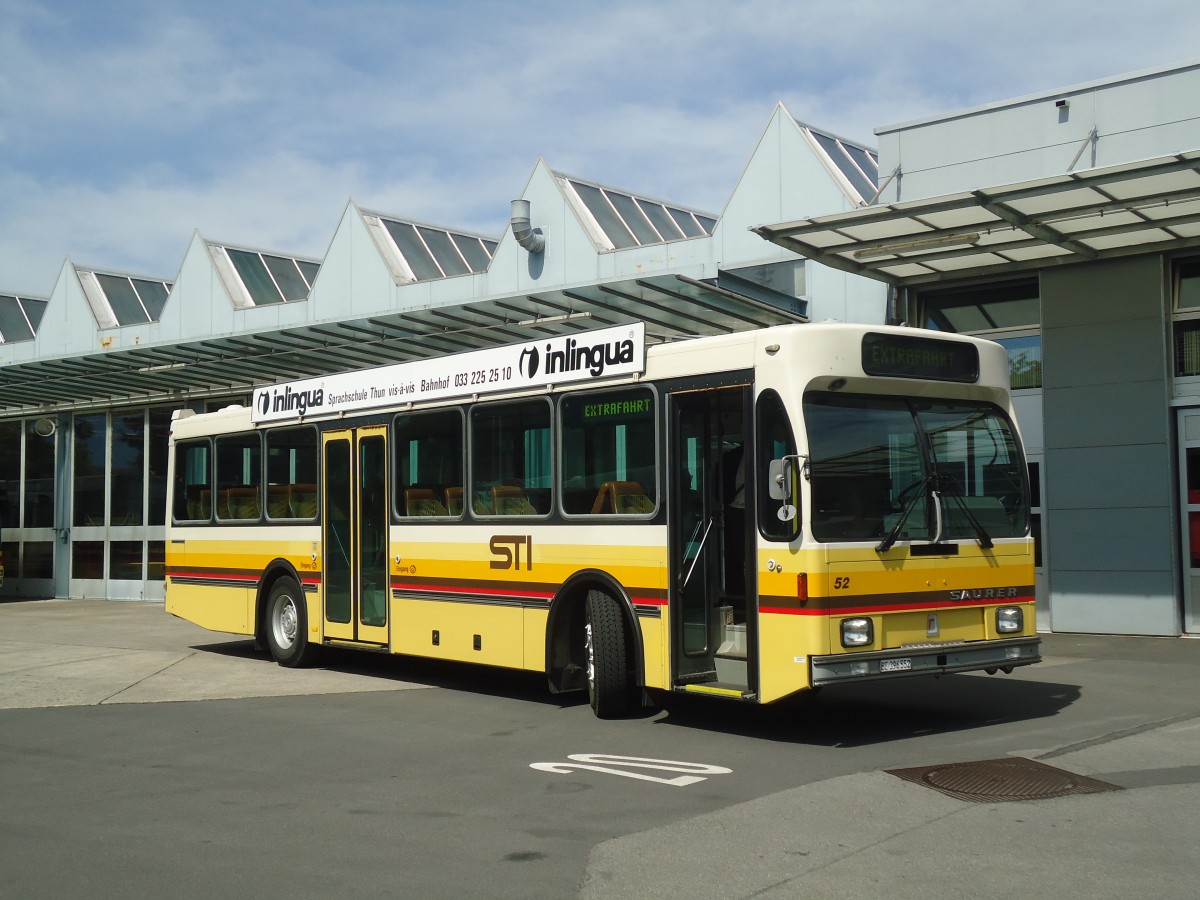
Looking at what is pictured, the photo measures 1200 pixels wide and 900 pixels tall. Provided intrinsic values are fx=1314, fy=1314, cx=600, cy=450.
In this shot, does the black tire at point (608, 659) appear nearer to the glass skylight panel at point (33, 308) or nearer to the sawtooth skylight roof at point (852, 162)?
the sawtooth skylight roof at point (852, 162)

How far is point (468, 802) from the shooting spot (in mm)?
7363

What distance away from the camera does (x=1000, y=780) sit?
7508 mm

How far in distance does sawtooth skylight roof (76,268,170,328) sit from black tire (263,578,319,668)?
603 inches

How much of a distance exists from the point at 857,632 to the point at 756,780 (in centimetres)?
151

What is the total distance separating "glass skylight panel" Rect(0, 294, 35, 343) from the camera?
102 feet

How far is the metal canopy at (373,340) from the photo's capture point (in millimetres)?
16250

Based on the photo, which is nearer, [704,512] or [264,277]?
[704,512]

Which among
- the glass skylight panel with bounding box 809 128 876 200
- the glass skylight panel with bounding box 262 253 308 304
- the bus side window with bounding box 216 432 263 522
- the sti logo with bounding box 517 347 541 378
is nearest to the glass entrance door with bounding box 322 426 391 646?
the bus side window with bounding box 216 432 263 522

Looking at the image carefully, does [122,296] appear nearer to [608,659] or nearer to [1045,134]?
[1045,134]

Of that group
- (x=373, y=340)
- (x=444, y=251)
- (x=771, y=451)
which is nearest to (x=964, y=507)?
(x=771, y=451)

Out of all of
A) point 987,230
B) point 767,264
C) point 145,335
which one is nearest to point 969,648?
point 987,230

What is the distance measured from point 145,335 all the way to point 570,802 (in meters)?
22.9

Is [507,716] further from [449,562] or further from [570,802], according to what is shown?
[570,802]

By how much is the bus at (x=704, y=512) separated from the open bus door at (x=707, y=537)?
17 millimetres
